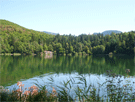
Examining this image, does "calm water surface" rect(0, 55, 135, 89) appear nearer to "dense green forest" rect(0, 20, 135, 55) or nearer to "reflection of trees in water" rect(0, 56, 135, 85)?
"reflection of trees in water" rect(0, 56, 135, 85)

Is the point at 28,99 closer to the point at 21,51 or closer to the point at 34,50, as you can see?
the point at 21,51

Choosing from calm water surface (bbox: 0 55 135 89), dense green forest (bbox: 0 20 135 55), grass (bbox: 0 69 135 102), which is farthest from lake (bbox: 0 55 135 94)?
dense green forest (bbox: 0 20 135 55)

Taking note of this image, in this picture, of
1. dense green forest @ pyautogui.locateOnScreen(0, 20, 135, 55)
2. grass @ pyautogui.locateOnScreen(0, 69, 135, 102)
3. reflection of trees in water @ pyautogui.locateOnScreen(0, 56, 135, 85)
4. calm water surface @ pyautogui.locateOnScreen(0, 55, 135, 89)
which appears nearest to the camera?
grass @ pyautogui.locateOnScreen(0, 69, 135, 102)

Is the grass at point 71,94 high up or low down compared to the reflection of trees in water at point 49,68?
up

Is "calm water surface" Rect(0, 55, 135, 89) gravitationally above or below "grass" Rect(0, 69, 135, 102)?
below

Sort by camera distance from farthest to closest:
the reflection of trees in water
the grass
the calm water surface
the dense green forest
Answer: the dense green forest → the reflection of trees in water → the calm water surface → the grass

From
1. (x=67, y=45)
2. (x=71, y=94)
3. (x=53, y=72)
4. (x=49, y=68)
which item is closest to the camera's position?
(x=71, y=94)

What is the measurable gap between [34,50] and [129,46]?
256 ft

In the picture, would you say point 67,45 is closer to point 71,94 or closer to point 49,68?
point 49,68

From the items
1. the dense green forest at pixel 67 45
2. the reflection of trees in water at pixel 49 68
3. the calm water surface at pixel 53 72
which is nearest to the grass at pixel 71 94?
the calm water surface at pixel 53 72

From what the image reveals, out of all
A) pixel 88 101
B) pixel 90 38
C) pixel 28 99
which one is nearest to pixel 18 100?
pixel 28 99

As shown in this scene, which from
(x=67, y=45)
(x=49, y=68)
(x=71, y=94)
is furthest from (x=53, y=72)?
(x=67, y=45)

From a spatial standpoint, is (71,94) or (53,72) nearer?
(71,94)

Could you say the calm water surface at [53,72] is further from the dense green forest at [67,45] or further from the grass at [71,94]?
the dense green forest at [67,45]
